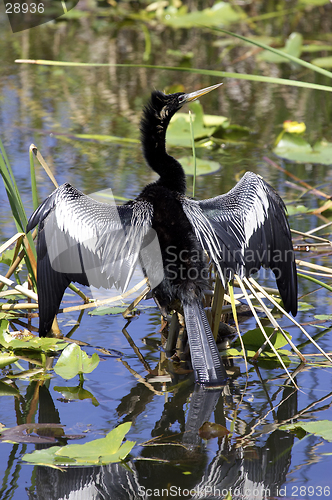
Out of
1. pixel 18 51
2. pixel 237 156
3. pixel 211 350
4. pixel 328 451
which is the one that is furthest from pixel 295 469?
pixel 18 51

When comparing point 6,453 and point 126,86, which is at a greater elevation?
point 126,86

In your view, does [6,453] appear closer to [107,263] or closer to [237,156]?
[107,263]

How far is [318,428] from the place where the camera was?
243cm

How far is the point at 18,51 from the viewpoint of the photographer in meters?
9.11

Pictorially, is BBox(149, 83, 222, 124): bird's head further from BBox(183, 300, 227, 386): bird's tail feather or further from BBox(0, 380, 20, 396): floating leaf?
BBox(0, 380, 20, 396): floating leaf

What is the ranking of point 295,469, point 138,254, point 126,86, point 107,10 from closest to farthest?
point 295,469, point 138,254, point 126,86, point 107,10

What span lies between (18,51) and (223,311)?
7.18 meters

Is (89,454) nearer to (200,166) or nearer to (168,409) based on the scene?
(168,409)

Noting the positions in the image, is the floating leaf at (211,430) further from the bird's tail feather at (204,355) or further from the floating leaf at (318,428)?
the bird's tail feather at (204,355)

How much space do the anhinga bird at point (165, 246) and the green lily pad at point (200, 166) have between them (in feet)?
7.45

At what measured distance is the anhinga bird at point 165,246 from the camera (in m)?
2.94

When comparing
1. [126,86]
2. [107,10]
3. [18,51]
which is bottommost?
[126,86]

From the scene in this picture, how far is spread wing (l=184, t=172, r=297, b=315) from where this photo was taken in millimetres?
2934

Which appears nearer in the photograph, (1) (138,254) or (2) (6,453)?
(2) (6,453)
